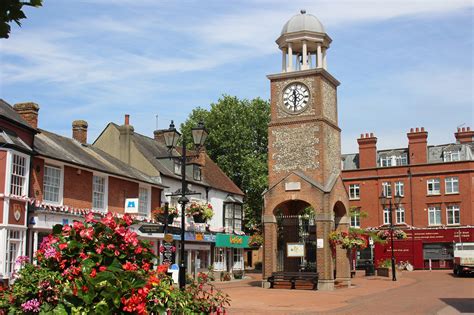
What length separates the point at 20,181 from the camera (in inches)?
924

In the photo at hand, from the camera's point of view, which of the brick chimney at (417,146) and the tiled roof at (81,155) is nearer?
the tiled roof at (81,155)

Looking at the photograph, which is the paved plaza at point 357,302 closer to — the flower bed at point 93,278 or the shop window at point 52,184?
the shop window at point 52,184

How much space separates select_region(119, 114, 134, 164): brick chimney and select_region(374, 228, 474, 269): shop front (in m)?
26.8

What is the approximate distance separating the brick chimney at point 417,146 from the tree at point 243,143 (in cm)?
1426

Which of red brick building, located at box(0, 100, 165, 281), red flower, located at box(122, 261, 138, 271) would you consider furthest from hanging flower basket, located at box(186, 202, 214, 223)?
red flower, located at box(122, 261, 138, 271)

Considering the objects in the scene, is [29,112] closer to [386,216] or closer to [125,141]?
[125,141]

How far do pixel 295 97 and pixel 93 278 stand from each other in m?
25.4

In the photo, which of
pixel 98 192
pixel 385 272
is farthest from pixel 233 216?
pixel 98 192

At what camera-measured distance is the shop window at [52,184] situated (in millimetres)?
25516

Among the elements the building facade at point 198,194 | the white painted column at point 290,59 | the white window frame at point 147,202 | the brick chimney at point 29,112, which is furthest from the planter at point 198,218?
the brick chimney at point 29,112

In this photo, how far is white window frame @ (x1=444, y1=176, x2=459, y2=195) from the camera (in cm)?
5309

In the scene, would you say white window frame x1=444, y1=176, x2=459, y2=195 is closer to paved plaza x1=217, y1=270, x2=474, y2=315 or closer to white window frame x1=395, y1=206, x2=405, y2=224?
white window frame x1=395, y1=206, x2=405, y2=224

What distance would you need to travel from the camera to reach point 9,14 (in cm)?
512

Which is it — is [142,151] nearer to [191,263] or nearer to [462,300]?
[191,263]
